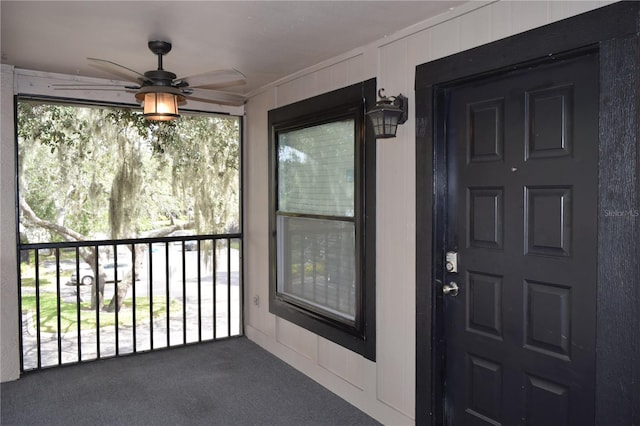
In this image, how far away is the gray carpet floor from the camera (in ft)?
9.80

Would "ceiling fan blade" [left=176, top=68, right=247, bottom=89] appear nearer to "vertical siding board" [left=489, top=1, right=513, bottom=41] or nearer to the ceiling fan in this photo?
the ceiling fan

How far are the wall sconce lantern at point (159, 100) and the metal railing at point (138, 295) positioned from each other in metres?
1.85

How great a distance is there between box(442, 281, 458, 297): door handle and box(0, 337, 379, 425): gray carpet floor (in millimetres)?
1063

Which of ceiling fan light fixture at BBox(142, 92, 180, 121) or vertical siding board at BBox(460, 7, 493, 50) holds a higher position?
vertical siding board at BBox(460, 7, 493, 50)

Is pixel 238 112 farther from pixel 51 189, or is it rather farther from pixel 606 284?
pixel 606 284

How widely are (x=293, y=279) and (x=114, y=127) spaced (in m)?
2.77

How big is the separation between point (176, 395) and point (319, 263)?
144cm

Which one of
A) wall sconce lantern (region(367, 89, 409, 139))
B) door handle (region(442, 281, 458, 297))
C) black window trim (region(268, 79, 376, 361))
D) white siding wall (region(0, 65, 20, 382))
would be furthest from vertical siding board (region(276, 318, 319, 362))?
white siding wall (region(0, 65, 20, 382))

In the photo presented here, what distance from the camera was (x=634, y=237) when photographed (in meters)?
1.72

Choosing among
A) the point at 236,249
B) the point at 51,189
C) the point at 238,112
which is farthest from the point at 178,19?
the point at 51,189

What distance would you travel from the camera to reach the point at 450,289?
257 cm

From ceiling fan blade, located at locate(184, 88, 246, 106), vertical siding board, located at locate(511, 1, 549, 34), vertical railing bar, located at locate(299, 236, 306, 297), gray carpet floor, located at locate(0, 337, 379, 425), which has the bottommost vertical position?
gray carpet floor, located at locate(0, 337, 379, 425)

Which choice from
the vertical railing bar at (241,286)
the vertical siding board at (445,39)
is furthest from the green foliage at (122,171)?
the vertical siding board at (445,39)

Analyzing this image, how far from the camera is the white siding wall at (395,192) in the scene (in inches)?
89.0
